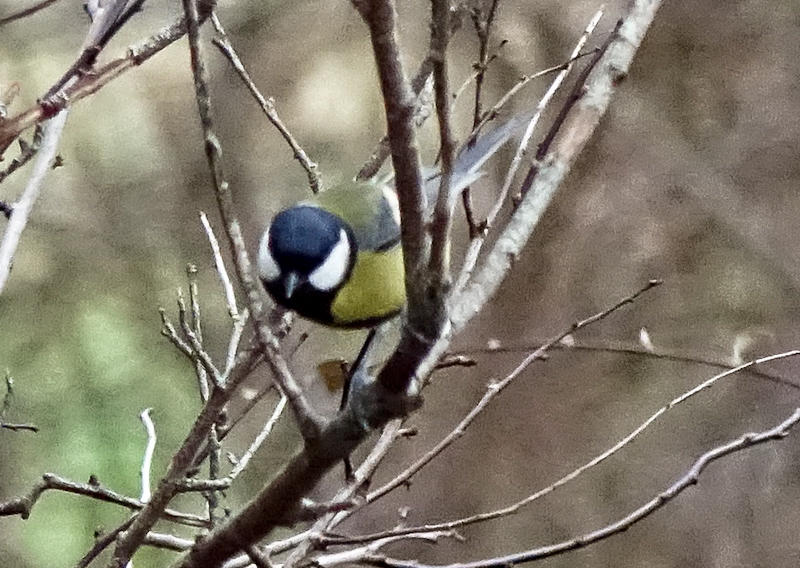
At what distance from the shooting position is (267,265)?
0.71m

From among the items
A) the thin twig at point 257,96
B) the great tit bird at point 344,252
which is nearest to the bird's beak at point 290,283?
the great tit bird at point 344,252

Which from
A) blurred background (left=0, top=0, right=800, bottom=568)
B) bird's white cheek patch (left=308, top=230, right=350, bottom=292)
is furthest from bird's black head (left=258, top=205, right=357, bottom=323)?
blurred background (left=0, top=0, right=800, bottom=568)

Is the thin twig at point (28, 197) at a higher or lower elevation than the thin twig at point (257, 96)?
lower

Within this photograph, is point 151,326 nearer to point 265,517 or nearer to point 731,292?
point 731,292

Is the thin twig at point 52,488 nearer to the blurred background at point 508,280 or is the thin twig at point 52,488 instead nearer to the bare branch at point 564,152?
the bare branch at point 564,152

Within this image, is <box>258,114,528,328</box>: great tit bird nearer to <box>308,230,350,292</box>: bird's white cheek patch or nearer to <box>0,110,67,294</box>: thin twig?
<box>308,230,350,292</box>: bird's white cheek patch

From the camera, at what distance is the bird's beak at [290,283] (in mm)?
685

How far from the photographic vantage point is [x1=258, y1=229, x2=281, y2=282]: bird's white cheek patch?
0.70 m

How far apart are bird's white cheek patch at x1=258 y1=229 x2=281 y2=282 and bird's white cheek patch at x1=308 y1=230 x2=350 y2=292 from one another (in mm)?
27

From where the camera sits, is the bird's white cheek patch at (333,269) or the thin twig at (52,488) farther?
the bird's white cheek patch at (333,269)

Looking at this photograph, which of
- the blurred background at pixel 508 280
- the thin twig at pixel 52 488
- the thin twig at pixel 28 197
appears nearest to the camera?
the thin twig at pixel 52 488

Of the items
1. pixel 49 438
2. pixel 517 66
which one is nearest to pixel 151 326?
pixel 49 438

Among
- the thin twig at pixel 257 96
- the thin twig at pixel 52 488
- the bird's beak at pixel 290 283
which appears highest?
the thin twig at pixel 257 96

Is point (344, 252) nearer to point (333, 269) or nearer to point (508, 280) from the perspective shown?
point (333, 269)
